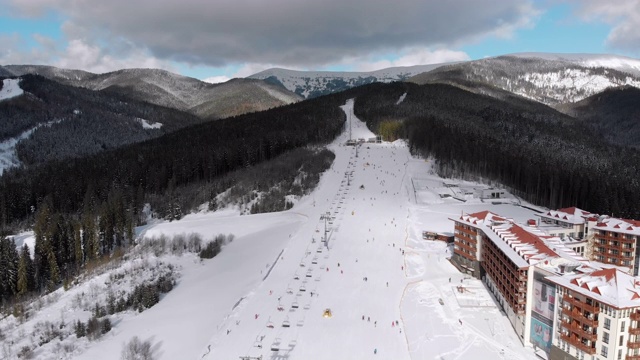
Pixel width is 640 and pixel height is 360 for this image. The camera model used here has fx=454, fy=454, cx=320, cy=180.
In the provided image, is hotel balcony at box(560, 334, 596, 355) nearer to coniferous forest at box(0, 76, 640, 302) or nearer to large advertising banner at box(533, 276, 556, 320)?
large advertising banner at box(533, 276, 556, 320)

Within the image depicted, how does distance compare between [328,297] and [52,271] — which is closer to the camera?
[328,297]

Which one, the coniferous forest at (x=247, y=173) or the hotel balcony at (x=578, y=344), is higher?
the coniferous forest at (x=247, y=173)

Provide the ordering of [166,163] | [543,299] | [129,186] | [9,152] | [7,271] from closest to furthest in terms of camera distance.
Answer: [543,299] → [7,271] → [129,186] → [166,163] → [9,152]

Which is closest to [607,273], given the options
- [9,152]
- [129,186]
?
[129,186]

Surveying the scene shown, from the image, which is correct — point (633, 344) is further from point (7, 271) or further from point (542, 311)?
point (7, 271)

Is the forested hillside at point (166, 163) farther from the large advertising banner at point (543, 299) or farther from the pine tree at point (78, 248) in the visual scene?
the large advertising banner at point (543, 299)

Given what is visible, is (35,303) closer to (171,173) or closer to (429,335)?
(429,335)

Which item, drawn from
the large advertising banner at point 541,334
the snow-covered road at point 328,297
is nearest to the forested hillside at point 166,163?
the snow-covered road at point 328,297
